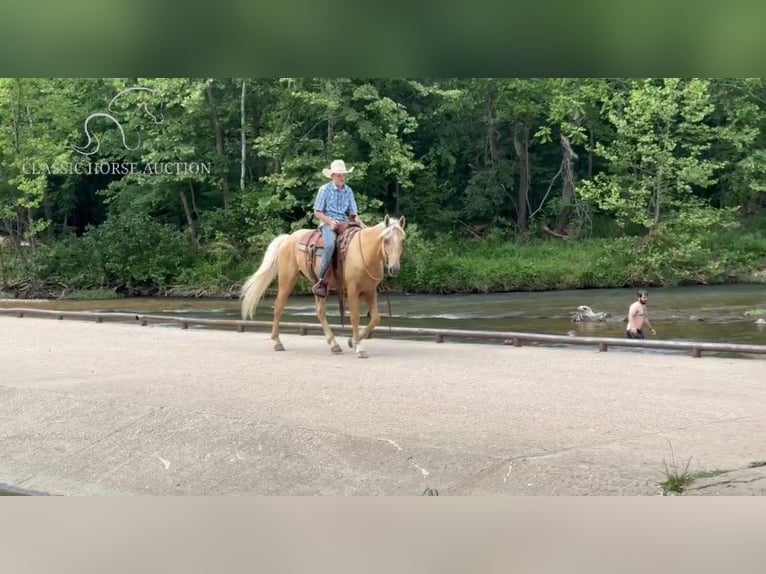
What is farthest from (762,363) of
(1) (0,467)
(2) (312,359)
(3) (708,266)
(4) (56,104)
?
(4) (56,104)

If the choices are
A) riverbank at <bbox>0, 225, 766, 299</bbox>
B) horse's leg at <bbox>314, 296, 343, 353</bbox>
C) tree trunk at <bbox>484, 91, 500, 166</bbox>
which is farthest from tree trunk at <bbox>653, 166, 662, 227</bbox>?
horse's leg at <bbox>314, 296, 343, 353</bbox>

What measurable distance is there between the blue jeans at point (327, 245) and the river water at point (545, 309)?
22.3 feet

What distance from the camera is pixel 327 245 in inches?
486

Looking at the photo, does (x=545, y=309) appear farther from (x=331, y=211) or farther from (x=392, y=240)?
(x=392, y=240)

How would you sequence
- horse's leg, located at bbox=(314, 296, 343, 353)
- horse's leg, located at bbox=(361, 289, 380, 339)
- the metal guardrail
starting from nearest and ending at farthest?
the metal guardrail
horse's leg, located at bbox=(361, 289, 380, 339)
horse's leg, located at bbox=(314, 296, 343, 353)

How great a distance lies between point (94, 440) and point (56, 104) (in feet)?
91.8

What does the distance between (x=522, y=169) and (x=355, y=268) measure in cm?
2973

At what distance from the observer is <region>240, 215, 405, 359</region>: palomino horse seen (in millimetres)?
11469

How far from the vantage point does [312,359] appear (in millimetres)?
12062

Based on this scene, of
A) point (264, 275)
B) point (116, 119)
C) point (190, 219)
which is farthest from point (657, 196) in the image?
point (264, 275)

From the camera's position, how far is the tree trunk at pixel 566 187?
3928 centimetres

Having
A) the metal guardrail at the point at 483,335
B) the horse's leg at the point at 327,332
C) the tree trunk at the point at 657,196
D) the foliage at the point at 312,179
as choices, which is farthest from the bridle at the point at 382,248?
the tree trunk at the point at 657,196

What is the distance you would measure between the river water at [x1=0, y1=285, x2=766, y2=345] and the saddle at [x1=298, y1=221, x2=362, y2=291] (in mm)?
6467

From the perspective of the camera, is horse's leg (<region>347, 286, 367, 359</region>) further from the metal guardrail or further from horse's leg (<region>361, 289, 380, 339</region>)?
the metal guardrail
